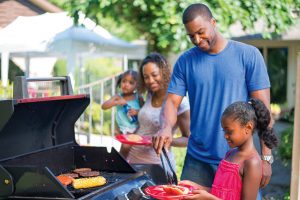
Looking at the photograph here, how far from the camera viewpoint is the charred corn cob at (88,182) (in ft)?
9.87

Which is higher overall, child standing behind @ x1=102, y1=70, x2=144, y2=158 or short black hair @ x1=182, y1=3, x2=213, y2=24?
short black hair @ x1=182, y1=3, x2=213, y2=24

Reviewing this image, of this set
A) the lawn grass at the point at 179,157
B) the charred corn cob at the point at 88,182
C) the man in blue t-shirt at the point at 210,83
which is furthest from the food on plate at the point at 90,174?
the lawn grass at the point at 179,157

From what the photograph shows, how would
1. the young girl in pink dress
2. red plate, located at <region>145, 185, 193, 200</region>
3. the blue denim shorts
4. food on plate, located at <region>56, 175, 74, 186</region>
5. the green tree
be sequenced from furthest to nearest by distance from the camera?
the green tree, the blue denim shorts, food on plate, located at <region>56, 175, 74, 186</region>, the young girl in pink dress, red plate, located at <region>145, 185, 193, 200</region>

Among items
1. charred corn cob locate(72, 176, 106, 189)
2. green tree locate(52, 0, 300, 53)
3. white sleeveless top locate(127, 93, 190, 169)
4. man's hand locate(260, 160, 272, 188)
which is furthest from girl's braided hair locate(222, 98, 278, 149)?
green tree locate(52, 0, 300, 53)

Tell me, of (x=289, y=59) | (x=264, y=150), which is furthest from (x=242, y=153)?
(x=289, y=59)

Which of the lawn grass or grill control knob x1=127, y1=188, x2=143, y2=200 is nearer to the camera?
grill control knob x1=127, y1=188, x2=143, y2=200

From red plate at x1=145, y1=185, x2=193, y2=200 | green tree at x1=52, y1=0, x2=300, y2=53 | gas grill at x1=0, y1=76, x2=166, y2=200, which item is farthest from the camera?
green tree at x1=52, y1=0, x2=300, y2=53

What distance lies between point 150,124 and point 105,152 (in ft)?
2.25

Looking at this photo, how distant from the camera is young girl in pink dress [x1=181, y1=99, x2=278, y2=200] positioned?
2799mm

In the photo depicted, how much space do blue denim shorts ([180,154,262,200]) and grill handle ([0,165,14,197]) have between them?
125cm

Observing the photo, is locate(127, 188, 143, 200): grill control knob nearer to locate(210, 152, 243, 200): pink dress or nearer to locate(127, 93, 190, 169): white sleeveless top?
locate(210, 152, 243, 200): pink dress

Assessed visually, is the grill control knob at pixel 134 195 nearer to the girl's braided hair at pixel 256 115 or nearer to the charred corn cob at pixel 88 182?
the charred corn cob at pixel 88 182

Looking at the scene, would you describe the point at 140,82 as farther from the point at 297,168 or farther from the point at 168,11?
the point at 168,11

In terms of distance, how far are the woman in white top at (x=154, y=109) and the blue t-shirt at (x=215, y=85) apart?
0.54m
